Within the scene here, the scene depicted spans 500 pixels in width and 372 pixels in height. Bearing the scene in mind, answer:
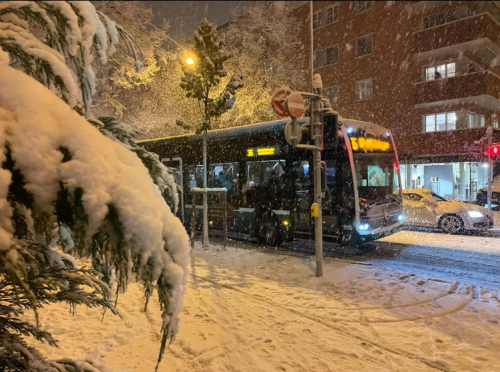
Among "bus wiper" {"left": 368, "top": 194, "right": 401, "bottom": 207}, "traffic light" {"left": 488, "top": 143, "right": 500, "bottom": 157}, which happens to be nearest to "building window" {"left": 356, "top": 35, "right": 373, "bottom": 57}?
"traffic light" {"left": 488, "top": 143, "right": 500, "bottom": 157}

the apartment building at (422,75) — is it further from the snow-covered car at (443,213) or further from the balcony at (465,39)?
the snow-covered car at (443,213)

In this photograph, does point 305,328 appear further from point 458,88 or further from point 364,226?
point 458,88

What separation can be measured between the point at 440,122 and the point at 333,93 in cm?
813

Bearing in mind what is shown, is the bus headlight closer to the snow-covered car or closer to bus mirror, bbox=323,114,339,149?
bus mirror, bbox=323,114,339,149

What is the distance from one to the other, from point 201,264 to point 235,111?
13.4 meters

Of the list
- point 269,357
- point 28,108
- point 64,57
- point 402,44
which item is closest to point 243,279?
point 269,357

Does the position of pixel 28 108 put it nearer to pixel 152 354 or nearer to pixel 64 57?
pixel 64 57

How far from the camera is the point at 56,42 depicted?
212cm

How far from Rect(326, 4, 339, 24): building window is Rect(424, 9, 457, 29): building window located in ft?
22.3

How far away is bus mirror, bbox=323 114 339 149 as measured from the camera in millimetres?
7205

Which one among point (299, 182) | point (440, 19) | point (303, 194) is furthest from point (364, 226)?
point (440, 19)

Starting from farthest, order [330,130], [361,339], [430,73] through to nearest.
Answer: [430,73] < [330,130] < [361,339]

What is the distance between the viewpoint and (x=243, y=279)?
725 cm

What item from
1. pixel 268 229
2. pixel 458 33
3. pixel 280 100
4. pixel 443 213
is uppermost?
pixel 458 33
